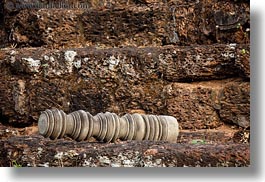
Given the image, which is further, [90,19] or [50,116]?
[90,19]

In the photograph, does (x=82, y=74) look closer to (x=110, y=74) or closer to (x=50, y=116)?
(x=110, y=74)

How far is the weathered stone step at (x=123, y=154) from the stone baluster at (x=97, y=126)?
0.06 metres

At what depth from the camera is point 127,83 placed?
230 inches

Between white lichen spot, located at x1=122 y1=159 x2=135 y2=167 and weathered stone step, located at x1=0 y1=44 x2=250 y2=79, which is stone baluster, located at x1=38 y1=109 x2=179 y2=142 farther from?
weathered stone step, located at x1=0 y1=44 x2=250 y2=79

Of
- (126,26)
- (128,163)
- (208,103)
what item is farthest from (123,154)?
(126,26)

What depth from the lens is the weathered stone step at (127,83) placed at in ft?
18.7

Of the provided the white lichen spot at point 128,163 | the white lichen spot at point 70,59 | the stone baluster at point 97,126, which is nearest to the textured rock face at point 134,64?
the white lichen spot at point 70,59

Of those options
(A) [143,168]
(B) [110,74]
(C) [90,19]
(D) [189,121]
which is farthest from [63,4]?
(A) [143,168]

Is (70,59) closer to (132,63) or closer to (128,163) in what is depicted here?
(132,63)

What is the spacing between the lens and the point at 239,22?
5.71m

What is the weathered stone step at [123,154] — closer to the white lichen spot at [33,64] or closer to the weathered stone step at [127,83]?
the weathered stone step at [127,83]

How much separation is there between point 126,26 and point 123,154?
1.20 m

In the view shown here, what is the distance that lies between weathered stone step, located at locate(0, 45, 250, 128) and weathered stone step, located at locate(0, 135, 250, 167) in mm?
571

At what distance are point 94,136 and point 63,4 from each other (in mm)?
1209
